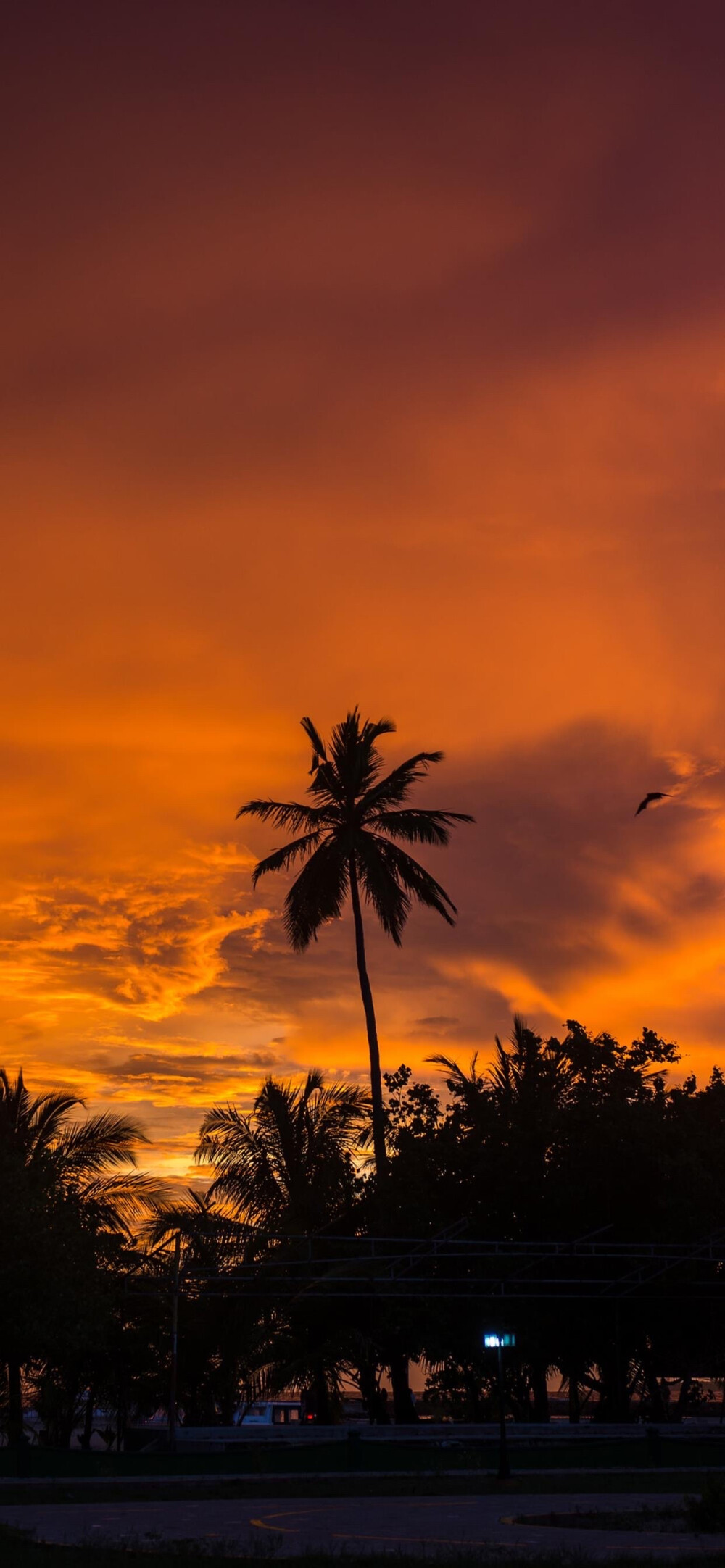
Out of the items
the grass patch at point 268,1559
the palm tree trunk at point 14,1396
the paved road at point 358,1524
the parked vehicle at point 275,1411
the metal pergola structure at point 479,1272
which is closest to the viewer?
the grass patch at point 268,1559

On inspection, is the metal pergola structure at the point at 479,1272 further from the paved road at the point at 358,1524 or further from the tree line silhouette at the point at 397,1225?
the paved road at the point at 358,1524

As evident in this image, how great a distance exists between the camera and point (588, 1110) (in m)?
40.8

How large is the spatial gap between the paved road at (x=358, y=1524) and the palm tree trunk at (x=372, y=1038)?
1710 centimetres

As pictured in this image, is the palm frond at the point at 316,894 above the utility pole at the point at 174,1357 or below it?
above

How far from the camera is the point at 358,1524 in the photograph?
2031cm

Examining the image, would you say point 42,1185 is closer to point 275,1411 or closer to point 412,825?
point 412,825

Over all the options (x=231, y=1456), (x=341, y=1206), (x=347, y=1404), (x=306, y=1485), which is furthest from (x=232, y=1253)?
(x=347, y=1404)

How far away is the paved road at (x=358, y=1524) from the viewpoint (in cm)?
1645

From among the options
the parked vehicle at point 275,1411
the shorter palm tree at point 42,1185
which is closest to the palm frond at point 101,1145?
the shorter palm tree at point 42,1185

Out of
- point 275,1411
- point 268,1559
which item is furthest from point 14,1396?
point 275,1411

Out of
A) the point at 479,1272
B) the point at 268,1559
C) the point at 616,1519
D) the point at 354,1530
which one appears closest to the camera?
the point at 268,1559

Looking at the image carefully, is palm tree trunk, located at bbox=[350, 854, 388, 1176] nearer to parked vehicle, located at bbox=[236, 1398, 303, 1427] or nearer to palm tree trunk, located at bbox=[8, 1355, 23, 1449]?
palm tree trunk, located at bbox=[8, 1355, 23, 1449]

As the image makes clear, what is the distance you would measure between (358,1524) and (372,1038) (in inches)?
935

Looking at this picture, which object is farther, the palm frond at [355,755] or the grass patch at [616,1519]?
the palm frond at [355,755]
